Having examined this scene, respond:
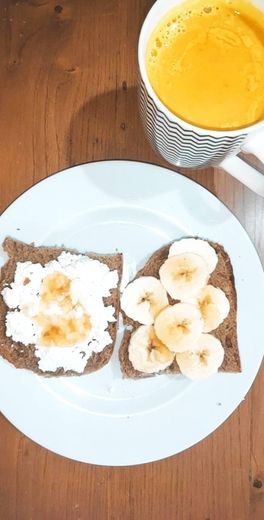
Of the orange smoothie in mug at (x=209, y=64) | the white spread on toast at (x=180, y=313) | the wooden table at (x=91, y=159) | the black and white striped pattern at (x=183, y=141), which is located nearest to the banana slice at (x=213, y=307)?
the white spread on toast at (x=180, y=313)

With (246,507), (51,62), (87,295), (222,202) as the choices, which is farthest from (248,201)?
(246,507)

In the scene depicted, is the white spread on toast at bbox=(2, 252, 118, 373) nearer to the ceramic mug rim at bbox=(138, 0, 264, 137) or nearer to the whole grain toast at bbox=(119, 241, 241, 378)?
the whole grain toast at bbox=(119, 241, 241, 378)

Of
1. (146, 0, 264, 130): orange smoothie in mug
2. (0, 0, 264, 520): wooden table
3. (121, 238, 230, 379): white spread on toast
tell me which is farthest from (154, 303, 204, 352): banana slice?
(146, 0, 264, 130): orange smoothie in mug

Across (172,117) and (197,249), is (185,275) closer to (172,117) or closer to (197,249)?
(197,249)

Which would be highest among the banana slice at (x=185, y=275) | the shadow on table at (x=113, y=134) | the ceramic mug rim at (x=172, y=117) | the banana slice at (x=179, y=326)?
the ceramic mug rim at (x=172, y=117)

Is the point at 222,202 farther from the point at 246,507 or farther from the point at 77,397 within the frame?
the point at 246,507

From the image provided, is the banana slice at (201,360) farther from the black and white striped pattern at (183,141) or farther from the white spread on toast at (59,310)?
the black and white striped pattern at (183,141)

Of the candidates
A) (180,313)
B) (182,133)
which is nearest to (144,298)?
(180,313)
